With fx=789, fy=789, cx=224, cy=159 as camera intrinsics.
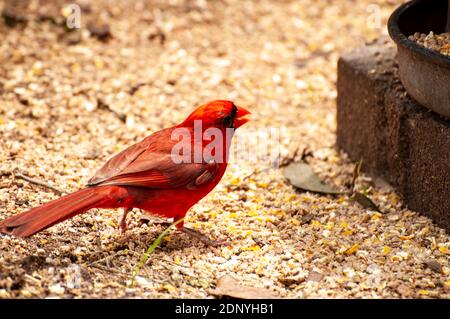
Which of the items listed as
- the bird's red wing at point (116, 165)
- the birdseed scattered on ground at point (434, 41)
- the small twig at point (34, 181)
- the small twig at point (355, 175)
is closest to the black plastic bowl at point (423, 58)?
the birdseed scattered on ground at point (434, 41)

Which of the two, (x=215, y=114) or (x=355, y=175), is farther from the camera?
(x=355, y=175)

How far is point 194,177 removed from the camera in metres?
4.25

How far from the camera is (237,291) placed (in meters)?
3.84

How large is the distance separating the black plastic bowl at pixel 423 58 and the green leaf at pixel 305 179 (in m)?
0.89

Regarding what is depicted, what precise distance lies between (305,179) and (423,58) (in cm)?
137

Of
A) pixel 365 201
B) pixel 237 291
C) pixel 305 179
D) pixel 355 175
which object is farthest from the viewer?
pixel 305 179

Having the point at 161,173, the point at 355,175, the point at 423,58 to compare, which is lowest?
the point at 355,175

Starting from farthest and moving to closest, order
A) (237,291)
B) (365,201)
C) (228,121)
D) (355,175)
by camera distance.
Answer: (355,175) → (365,201) → (228,121) → (237,291)

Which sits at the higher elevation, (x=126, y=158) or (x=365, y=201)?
(x=126, y=158)

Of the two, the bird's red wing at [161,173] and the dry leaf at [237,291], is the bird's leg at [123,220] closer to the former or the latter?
the bird's red wing at [161,173]

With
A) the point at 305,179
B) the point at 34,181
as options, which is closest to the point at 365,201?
the point at 305,179

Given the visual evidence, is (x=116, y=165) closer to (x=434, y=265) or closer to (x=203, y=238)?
(x=203, y=238)
